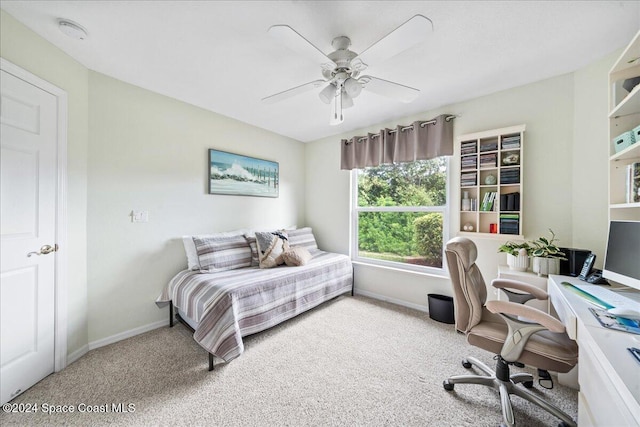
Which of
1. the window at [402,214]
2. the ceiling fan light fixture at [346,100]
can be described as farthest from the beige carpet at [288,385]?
the ceiling fan light fixture at [346,100]

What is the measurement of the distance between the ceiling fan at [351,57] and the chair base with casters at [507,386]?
1.96 m

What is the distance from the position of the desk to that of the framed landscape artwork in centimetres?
321

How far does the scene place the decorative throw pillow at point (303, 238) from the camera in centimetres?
343

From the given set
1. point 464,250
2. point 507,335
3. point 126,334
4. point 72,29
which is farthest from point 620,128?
point 126,334

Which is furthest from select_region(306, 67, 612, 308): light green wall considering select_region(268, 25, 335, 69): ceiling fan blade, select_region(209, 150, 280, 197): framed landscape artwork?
select_region(209, 150, 280, 197): framed landscape artwork

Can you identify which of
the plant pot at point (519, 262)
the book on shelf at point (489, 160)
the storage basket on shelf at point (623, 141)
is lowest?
the plant pot at point (519, 262)

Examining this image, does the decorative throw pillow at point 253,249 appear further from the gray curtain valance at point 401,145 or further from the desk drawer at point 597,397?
the desk drawer at point 597,397

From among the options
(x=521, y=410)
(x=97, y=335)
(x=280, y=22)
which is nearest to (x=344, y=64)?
(x=280, y=22)

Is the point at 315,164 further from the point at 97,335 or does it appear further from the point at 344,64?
the point at 97,335

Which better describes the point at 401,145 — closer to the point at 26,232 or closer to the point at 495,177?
the point at 495,177

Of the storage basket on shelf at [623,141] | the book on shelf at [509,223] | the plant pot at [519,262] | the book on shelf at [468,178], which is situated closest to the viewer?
the storage basket on shelf at [623,141]

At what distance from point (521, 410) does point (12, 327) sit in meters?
3.27

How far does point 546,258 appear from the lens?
1977 mm

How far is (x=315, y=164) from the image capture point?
4.07 metres
